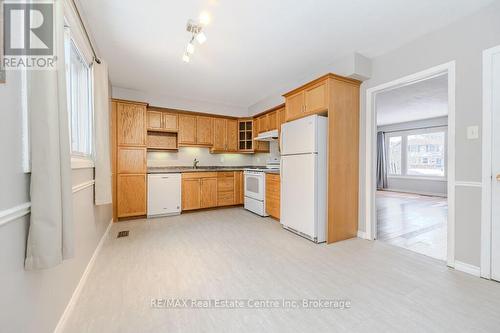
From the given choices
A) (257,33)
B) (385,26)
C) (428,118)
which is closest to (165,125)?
(257,33)

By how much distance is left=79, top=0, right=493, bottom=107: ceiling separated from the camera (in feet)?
6.55

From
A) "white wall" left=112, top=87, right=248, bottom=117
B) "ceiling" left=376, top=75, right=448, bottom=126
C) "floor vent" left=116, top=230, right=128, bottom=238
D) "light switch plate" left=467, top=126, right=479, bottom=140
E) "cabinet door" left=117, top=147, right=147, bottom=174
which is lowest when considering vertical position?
"floor vent" left=116, top=230, right=128, bottom=238

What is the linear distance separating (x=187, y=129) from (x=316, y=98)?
293 cm

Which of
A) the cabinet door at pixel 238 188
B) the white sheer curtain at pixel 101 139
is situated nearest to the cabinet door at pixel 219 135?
the cabinet door at pixel 238 188

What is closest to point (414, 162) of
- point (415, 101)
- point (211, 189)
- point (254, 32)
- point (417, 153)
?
point (417, 153)

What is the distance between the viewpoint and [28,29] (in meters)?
1.03

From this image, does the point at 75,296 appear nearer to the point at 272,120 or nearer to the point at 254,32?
the point at 254,32

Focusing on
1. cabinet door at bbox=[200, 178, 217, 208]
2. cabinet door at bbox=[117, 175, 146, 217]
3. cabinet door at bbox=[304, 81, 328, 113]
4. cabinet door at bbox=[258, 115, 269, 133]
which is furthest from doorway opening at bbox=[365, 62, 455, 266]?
cabinet door at bbox=[117, 175, 146, 217]

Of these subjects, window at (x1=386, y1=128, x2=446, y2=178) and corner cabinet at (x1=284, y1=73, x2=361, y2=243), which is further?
window at (x1=386, y1=128, x2=446, y2=178)

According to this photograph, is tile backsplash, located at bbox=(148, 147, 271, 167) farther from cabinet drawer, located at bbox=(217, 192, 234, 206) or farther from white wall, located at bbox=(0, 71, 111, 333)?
white wall, located at bbox=(0, 71, 111, 333)

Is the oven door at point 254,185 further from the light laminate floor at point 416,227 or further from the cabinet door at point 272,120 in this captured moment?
the light laminate floor at point 416,227

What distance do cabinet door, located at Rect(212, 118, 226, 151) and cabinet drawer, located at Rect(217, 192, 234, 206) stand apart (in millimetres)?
1098

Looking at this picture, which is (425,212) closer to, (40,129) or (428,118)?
(428,118)

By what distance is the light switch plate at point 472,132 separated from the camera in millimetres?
2043
